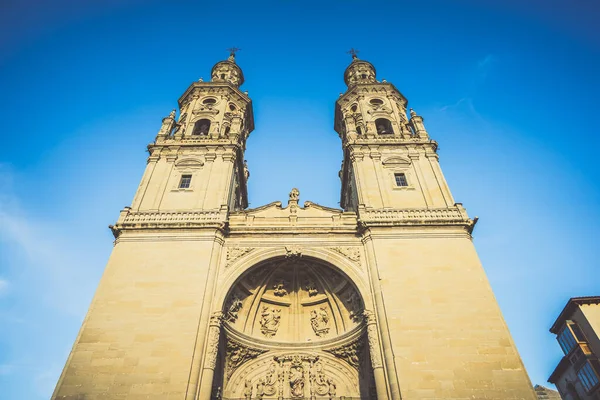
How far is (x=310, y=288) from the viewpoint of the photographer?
16.5m

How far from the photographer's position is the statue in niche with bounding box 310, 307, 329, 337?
51.0ft

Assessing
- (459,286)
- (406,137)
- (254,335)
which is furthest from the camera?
(406,137)

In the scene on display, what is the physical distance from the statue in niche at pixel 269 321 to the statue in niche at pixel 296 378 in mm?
1446

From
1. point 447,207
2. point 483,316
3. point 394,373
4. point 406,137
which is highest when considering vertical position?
point 406,137

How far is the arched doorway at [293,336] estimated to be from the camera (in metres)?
14.0

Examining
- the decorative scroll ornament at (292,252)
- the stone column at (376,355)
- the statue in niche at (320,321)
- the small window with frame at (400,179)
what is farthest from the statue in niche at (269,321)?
the small window with frame at (400,179)

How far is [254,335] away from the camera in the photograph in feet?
50.2

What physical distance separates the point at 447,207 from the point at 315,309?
7.15 metres

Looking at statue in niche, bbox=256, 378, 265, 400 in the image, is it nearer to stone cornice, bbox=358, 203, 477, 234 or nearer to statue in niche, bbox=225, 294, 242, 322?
statue in niche, bbox=225, 294, 242, 322

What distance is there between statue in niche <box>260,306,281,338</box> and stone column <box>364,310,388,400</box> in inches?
163

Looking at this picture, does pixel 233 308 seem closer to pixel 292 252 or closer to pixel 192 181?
pixel 292 252

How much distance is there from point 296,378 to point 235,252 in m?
5.20

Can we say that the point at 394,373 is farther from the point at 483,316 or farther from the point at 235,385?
the point at 235,385

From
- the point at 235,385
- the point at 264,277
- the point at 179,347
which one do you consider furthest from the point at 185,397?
the point at 264,277
